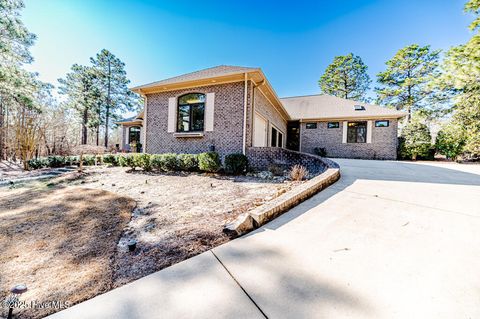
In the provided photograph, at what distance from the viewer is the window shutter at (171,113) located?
8.79 m

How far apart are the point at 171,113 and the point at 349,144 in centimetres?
1195

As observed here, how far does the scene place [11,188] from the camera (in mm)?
6031

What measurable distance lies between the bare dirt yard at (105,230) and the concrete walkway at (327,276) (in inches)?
13.2

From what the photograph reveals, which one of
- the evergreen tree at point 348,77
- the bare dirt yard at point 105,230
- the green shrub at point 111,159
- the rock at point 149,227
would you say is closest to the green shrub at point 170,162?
the bare dirt yard at point 105,230

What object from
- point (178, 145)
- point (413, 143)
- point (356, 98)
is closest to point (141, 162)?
point (178, 145)

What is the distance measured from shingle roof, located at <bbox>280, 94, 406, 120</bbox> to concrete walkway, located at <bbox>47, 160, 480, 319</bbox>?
1236 centimetres

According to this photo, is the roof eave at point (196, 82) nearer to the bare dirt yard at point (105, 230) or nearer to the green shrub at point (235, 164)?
the green shrub at point (235, 164)

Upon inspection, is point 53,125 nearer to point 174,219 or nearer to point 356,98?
point 174,219

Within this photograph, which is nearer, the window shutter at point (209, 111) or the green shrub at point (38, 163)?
the window shutter at point (209, 111)

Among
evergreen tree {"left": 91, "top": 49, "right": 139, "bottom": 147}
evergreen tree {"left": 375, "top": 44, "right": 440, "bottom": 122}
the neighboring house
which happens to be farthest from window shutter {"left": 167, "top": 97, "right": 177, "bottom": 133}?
evergreen tree {"left": 375, "top": 44, "right": 440, "bottom": 122}

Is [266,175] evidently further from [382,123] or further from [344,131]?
[382,123]

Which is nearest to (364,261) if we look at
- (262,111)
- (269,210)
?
(269,210)

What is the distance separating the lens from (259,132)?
916cm

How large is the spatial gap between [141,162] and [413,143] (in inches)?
649
